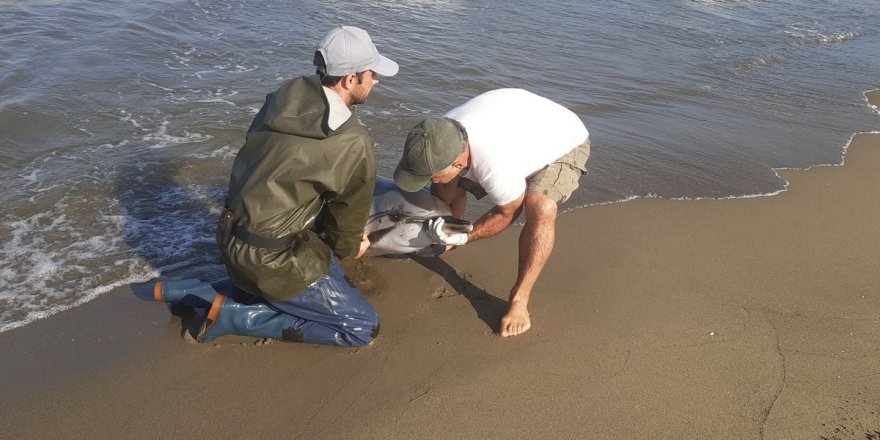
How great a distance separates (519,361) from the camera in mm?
3283

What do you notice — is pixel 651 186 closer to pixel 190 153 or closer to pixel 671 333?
pixel 671 333

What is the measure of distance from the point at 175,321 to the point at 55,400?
2.28 feet

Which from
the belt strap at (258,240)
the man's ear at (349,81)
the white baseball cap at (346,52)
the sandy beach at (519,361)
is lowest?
the sandy beach at (519,361)

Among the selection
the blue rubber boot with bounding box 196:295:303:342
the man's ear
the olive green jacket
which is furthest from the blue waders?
the man's ear

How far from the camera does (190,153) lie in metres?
5.52

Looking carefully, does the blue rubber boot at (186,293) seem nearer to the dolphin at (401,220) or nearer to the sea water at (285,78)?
the sea water at (285,78)

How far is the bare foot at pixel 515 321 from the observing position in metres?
3.48

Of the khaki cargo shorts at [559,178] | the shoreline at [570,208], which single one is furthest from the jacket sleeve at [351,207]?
the shoreline at [570,208]

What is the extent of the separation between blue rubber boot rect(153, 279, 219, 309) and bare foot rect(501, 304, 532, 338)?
1.59 metres

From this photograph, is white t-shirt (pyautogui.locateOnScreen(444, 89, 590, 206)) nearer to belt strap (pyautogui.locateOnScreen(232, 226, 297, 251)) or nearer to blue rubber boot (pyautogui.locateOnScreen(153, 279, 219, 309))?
belt strap (pyautogui.locateOnScreen(232, 226, 297, 251))

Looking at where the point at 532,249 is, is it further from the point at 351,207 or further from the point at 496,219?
the point at 351,207

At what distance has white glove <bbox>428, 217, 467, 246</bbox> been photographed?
3.78m

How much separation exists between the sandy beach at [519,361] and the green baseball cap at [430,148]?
91cm

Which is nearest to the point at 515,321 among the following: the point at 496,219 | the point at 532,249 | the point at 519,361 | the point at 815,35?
the point at 519,361
